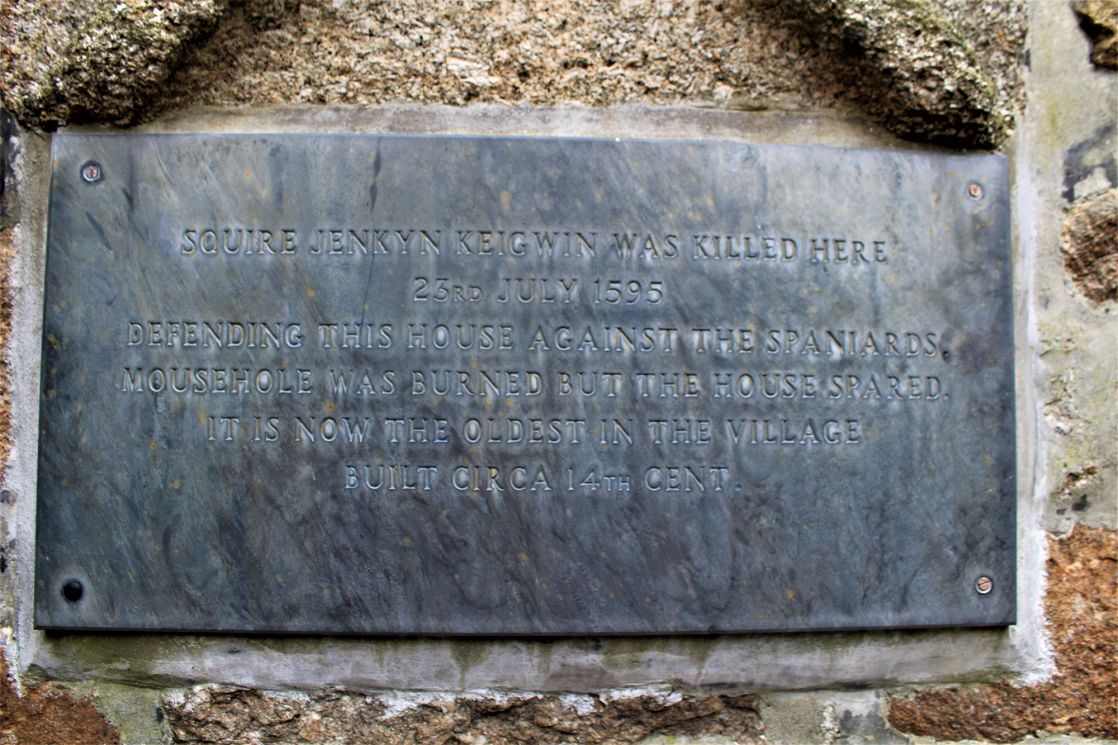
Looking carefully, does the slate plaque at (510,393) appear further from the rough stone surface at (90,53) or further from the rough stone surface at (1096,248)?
the rough stone surface at (1096,248)

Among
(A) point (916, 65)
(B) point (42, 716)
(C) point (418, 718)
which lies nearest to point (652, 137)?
(A) point (916, 65)

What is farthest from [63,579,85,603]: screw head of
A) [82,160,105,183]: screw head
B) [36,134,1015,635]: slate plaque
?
[82,160,105,183]: screw head

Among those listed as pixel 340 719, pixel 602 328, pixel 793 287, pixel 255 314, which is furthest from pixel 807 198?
pixel 340 719

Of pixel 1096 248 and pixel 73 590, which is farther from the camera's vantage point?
pixel 1096 248

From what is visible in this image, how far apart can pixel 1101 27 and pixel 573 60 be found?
1081 mm

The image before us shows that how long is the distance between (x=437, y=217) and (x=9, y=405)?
3.01 ft

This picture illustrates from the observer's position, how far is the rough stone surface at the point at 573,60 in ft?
5.63

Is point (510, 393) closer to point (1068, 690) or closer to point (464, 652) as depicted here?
point (464, 652)

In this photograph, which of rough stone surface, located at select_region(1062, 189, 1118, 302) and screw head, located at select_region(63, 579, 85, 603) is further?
rough stone surface, located at select_region(1062, 189, 1118, 302)

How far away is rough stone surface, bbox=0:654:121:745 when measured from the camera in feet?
5.55

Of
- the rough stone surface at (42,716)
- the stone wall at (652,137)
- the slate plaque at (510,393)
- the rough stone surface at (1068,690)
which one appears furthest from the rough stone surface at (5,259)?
the rough stone surface at (1068,690)

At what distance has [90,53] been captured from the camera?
1642 millimetres

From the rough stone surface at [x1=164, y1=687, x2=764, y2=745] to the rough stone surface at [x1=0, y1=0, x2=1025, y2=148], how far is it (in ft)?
3.89

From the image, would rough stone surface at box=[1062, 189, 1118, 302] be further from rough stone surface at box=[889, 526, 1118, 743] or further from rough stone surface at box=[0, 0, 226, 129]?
rough stone surface at box=[0, 0, 226, 129]
